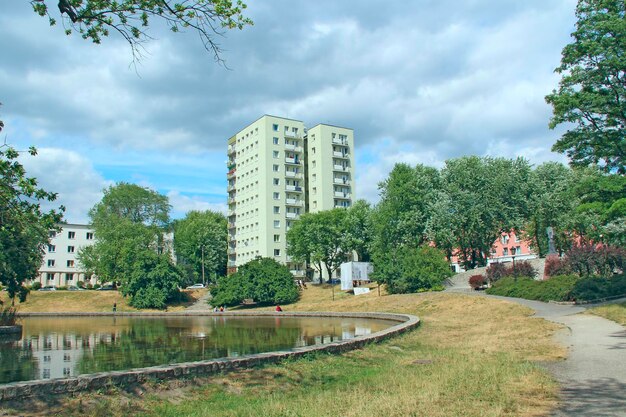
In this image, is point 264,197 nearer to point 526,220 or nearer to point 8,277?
point 526,220

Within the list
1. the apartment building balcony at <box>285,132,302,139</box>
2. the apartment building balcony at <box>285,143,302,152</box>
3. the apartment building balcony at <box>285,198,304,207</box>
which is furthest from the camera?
the apartment building balcony at <box>285,132,302,139</box>

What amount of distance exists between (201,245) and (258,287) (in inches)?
1594

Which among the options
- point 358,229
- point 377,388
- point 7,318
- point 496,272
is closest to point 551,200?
point 496,272

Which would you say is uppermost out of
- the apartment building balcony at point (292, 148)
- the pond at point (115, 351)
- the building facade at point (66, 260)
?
the apartment building balcony at point (292, 148)

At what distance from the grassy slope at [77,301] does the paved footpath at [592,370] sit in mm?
50006

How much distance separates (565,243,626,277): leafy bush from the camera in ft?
113

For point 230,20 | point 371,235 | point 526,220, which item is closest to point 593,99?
point 230,20

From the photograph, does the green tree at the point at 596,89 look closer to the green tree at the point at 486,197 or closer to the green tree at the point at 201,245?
the green tree at the point at 486,197

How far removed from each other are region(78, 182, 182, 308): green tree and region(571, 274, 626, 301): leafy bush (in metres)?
44.0

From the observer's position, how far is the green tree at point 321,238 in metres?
71.6

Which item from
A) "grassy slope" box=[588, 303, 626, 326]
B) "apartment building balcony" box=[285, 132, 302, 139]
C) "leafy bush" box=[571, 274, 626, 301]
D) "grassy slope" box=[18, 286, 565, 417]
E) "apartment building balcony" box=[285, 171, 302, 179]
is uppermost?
"apartment building balcony" box=[285, 132, 302, 139]

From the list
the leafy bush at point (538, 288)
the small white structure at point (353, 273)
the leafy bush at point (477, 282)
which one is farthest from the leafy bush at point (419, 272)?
the small white structure at point (353, 273)

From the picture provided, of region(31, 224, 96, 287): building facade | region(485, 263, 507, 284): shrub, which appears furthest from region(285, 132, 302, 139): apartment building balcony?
region(485, 263, 507, 284): shrub

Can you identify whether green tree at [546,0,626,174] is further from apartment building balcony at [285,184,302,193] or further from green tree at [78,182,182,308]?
apartment building balcony at [285,184,302,193]
